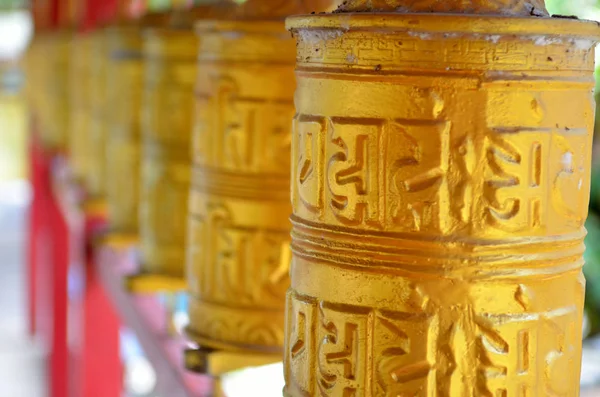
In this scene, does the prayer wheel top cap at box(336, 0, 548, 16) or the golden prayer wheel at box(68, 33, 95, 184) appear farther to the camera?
the golden prayer wheel at box(68, 33, 95, 184)

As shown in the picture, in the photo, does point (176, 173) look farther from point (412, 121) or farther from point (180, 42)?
point (412, 121)

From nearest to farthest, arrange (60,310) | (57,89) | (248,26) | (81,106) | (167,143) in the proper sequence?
(248,26), (167,143), (81,106), (57,89), (60,310)

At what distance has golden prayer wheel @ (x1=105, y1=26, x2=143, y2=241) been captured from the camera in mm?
1526

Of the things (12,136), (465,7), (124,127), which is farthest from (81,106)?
(12,136)

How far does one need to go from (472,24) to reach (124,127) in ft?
3.60

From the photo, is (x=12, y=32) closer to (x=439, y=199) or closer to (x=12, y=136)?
(x=12, y=136)

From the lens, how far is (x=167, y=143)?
1255 millimetres

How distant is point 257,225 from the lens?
94 centimetres

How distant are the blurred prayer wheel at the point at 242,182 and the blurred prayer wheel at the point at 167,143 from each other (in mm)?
224

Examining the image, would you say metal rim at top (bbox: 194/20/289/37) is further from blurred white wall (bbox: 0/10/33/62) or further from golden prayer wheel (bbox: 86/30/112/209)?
blurred white wall (bbox: 0/10/33/62)

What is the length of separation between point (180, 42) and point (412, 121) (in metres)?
0.66

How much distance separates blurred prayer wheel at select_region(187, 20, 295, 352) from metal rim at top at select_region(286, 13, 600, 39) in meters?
0.32

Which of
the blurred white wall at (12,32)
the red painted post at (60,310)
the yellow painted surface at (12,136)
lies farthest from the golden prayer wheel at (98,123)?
the blurred white wall at (12,32)

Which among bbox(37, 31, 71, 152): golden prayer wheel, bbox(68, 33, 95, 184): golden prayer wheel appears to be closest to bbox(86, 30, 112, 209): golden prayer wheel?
bbox(68, 33, 95, 184): golden prayer wheel
